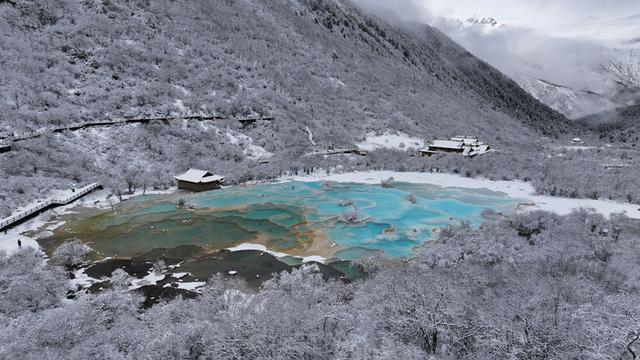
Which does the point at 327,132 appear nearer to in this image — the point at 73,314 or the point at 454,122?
the point at 454,122

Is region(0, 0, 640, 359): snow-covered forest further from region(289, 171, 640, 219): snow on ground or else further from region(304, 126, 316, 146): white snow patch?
region(289, 171, 640, 219): snow on ground

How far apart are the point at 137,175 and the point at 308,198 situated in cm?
1689

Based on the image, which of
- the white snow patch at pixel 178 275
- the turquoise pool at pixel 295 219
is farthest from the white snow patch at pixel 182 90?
the white snow patch at pixel 178 275

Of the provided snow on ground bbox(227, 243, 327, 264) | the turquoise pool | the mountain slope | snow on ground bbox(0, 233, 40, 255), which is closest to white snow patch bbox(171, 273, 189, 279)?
snow on ground bbox(227, 243, 327, 264)

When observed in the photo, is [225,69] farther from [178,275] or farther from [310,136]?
[178,275]

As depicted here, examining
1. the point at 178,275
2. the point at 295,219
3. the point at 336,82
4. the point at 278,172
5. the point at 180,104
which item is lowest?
the point at 178,275

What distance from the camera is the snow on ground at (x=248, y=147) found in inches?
1954

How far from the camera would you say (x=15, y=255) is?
2069 cm

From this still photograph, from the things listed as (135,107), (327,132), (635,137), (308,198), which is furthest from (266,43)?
(635,137)

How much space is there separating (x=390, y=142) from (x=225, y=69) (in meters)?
30.0

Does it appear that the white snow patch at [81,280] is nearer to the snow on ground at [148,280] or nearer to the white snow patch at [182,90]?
the snow on ground at [148,280]

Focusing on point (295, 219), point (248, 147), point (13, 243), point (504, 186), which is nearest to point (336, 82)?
point (248, 147)

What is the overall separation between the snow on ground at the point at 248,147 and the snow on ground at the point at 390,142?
17.3 meters

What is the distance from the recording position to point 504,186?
3847 centimetres
